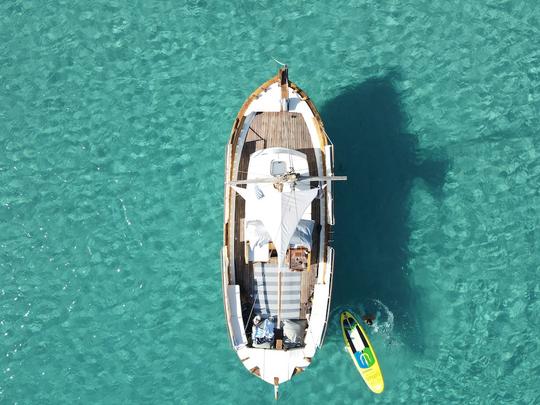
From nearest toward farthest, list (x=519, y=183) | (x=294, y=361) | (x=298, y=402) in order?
(x=294, y=361) < (x=298, y=402) < (x=519, y=183)

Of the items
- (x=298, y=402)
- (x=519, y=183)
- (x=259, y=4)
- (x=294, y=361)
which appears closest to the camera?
(x=294, y=361)

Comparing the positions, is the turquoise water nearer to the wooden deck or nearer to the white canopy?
the wooden deck

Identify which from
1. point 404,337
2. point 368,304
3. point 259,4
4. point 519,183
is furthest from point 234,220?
point 519,183

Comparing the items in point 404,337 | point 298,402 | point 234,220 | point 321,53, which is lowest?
point 298,402

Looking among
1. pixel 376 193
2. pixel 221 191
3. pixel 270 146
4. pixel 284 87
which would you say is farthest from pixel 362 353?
pixel 284 87

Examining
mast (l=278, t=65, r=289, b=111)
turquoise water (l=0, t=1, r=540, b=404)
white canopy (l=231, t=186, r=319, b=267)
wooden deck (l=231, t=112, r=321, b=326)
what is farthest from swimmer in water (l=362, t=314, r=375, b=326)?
mast (l=278, t=65, r=289, b=111)

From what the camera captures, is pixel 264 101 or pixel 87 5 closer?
pixel 264 101

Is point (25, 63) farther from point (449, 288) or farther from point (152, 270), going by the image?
point (449, 288)

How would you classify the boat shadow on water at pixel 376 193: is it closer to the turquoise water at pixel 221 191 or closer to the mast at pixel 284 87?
the turquoise water at pixel 221 191
